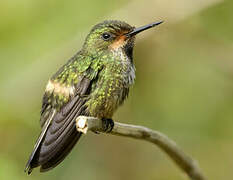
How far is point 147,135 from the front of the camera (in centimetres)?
411

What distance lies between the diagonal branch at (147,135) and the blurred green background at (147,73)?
178cm

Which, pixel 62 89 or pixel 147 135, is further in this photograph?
pixel 62 89

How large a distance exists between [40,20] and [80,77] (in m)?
2.40

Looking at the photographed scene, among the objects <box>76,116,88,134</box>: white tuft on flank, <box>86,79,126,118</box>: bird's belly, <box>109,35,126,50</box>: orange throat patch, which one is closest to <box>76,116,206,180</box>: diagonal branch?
<box>76,116,88,134</box>: white tuft on flank

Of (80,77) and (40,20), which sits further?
(40,20)

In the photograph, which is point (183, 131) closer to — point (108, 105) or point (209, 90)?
point (209, 90)

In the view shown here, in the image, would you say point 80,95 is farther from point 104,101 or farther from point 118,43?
point 118,43

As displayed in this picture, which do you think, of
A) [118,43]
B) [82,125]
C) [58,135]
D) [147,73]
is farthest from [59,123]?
[147,73]

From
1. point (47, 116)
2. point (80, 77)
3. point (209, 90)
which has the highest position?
point (209, 90)

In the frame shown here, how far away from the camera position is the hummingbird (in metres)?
4.13

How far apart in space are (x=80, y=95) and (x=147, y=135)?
21.7 inches

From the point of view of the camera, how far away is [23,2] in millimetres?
6578

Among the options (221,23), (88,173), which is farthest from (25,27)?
(221,23)

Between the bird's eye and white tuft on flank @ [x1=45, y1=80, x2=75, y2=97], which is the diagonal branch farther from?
the bird's eye
